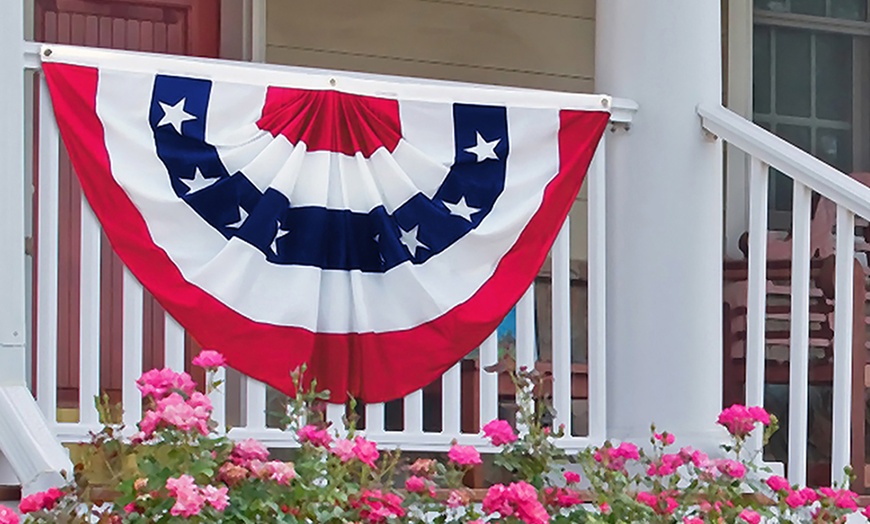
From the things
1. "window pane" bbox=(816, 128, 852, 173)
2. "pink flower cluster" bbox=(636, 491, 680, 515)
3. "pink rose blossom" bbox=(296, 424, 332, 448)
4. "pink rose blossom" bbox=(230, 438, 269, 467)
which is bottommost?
"pink flower cluster" bbox=(636, 491, 680, 515)

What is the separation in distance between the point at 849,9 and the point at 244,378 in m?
4.06

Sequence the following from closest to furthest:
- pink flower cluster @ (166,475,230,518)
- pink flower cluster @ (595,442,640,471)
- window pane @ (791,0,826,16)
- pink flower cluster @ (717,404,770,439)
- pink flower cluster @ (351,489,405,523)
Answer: pink flower cluster @ (166,475,230,518) < pink flower cluster @ (351,489,405,523) < pink flower cluster @ (595,442,640,471) < pink flower cluster @ (717,404,770,439) < window pane @ (791,0,826,16)

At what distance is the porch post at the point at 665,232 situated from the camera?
3791 millimetres

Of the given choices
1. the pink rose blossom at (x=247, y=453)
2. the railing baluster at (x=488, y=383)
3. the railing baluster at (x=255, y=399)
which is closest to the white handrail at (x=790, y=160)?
the railing baluster at (x=488, y=383)

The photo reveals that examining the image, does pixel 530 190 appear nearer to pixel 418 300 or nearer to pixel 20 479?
pixel 418 300

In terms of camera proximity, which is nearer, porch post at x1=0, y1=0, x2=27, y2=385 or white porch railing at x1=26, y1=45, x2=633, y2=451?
porch post at x1=0, y1=0, x2=27, y2=385

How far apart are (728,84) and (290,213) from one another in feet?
10.2

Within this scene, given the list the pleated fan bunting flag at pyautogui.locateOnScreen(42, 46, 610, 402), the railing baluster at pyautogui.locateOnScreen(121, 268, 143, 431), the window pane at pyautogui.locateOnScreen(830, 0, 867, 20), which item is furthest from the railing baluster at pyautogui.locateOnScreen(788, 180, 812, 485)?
the window pane at pyautogui.locateOnScreen(830, 0, 867, 20)

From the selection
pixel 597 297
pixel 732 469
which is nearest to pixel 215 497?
pixel 732 469

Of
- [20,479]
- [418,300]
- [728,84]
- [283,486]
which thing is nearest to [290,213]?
[418,300]

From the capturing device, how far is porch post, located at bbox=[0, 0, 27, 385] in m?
3.22

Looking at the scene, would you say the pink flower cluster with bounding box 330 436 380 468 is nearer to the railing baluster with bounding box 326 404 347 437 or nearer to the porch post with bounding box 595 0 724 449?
the railing baluster with bounding box 326 404 347 437

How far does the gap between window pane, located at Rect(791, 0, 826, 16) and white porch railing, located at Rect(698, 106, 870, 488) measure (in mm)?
2695

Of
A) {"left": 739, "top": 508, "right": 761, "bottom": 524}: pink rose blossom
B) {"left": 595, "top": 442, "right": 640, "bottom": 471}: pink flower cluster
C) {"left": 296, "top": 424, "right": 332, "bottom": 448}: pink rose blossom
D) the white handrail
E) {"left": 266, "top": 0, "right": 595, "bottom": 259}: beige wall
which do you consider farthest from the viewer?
{"left": 266, "top": 0, "right": 595, "bottom": 259}: beige wall
